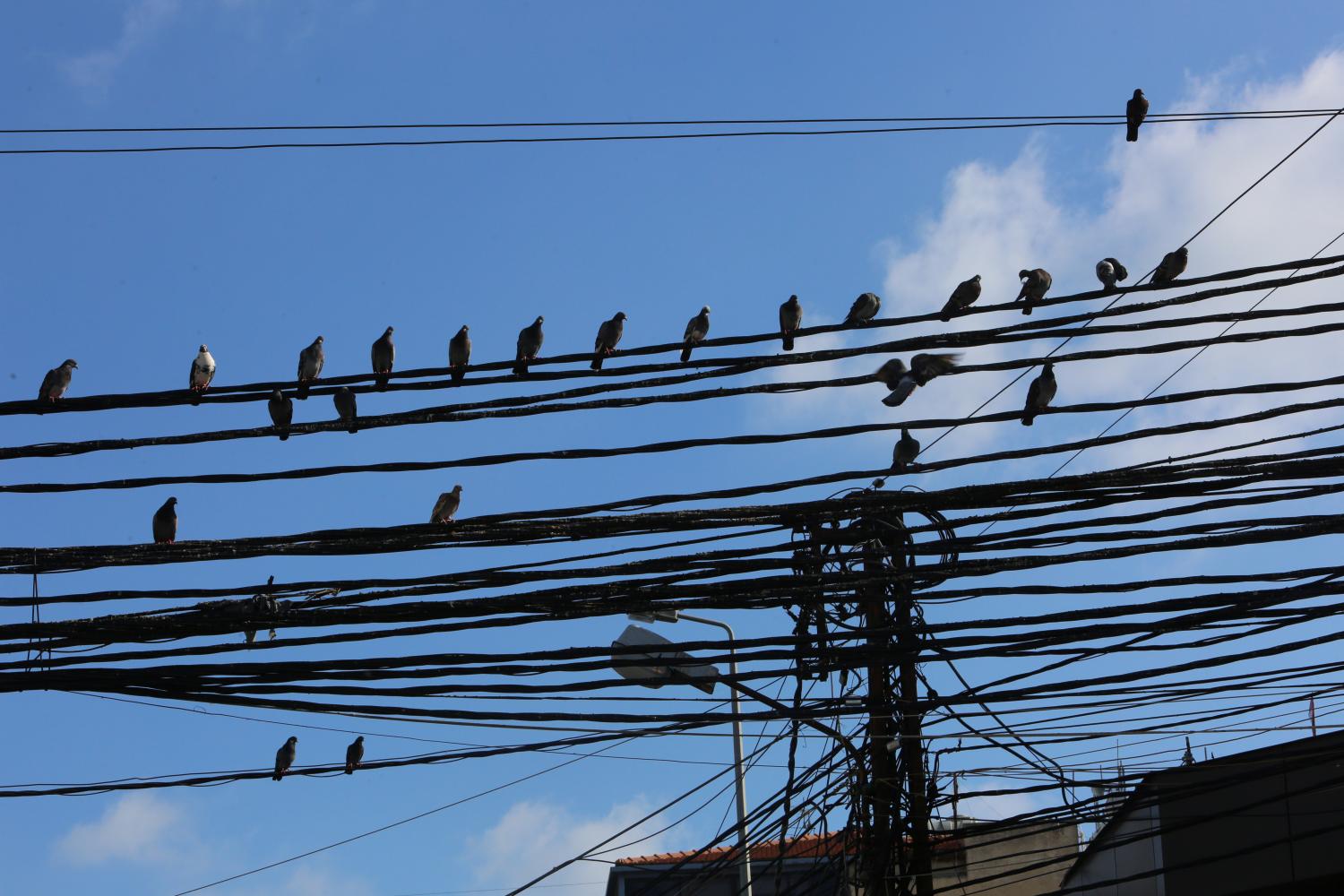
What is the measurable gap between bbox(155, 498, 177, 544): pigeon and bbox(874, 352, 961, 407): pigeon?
24.0ft

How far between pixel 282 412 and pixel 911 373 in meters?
3.93

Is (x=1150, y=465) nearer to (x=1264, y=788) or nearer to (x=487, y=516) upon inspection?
(x=487, y=516)

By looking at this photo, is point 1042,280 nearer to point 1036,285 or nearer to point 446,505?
point 1036,285

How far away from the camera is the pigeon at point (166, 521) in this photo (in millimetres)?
13906

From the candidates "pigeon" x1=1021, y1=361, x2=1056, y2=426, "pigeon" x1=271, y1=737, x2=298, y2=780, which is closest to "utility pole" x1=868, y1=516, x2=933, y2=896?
"pigeon" x1=1021, y1=361, x2=1056, y2=426

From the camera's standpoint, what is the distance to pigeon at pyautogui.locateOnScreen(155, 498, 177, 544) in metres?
13.9

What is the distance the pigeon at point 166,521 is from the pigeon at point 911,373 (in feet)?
24.0

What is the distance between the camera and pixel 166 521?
14.1 meters

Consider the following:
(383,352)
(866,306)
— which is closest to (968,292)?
(866,306)

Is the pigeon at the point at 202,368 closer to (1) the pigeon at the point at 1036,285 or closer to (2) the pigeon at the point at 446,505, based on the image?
(2) the pigeon at the point at 446,505

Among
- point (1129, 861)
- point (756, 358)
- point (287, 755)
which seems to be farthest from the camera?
point (287, 755)

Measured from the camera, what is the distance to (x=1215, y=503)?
737cm

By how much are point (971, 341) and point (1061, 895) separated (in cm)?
283

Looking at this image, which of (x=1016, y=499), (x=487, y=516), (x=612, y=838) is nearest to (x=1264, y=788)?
(x=1016, y=499)
